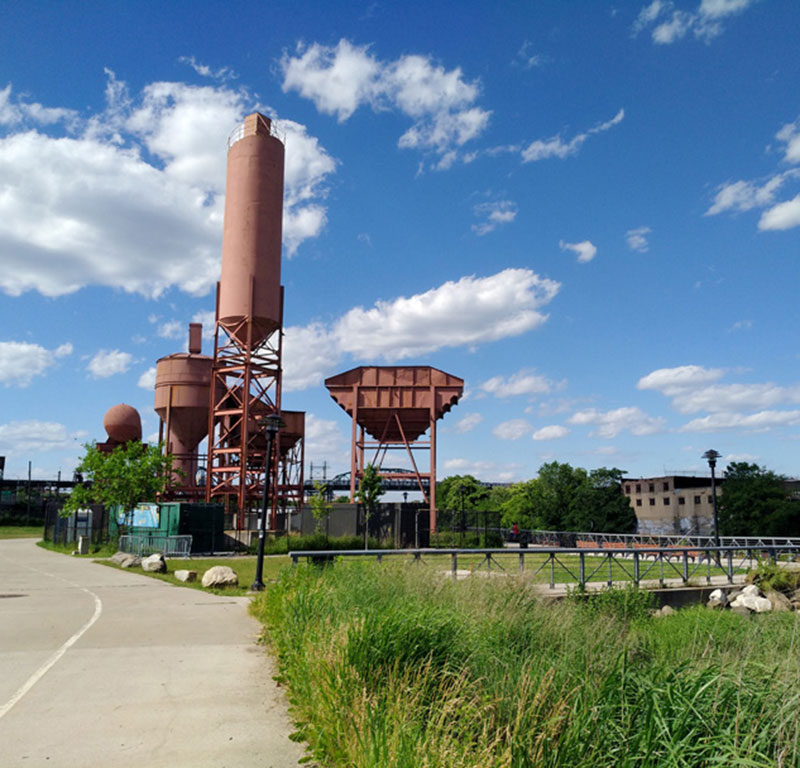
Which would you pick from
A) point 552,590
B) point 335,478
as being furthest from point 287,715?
point 335,478

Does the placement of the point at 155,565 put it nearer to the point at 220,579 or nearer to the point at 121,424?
the point at 220,579

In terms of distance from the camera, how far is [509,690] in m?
5.32

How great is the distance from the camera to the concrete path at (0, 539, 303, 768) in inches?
234

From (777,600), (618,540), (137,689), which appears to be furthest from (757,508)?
(137,689)

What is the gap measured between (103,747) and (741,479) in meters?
57.0

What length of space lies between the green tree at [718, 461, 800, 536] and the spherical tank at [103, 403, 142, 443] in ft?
174

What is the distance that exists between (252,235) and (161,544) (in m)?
21.9

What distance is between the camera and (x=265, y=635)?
10.9m

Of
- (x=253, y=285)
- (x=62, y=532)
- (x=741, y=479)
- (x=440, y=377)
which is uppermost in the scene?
(x=253, y=285)

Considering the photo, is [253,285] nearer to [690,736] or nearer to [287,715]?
[287,715]

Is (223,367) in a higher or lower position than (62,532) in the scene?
higher

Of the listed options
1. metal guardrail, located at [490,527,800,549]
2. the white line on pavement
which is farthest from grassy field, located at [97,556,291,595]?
metal guardrail, located at [490,527,800,549]

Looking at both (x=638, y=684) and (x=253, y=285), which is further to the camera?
(x=253, y=285)

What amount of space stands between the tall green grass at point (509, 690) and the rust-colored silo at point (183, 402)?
49349mm
